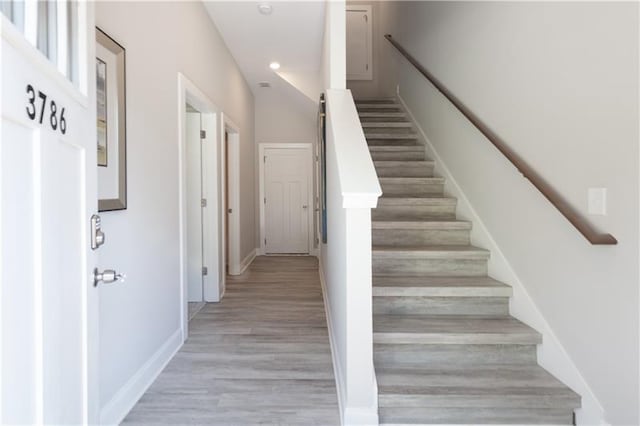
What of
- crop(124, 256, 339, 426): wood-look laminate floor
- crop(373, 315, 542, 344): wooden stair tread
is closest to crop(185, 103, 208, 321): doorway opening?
crop(124, 256, 339, 426): wood-look laminate floor

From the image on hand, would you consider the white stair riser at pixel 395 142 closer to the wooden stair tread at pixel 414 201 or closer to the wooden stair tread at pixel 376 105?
the wooden stair tread at pixel 376 105

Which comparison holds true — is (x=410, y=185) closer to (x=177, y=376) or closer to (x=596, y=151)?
(x=596, y=151)

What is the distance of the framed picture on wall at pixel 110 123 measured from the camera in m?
1.60

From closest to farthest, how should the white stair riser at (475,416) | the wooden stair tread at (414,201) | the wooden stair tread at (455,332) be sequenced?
the white stair riser at (475,416) → the wooden stair tread at (455,332) → the wooden stair tread at (414,201)

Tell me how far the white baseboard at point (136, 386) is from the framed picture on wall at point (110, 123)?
37.1 inches

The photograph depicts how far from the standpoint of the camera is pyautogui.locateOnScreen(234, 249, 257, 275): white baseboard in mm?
4848

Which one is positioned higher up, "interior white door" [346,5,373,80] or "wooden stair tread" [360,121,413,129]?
"interior white door" [346,5,373,80]

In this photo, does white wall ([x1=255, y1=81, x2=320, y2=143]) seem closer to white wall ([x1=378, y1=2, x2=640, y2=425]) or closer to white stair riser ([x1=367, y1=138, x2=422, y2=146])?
white stair riser ([x1=367, y1=138, x2=422, y2=146])

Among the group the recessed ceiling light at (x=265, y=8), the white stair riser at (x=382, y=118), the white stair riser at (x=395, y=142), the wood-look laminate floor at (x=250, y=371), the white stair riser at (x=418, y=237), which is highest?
the recessed ceiling light at (x=265, y=8)

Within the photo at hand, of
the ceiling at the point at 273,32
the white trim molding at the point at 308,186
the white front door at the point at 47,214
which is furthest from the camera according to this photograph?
the white trim molding at the point at 308,186

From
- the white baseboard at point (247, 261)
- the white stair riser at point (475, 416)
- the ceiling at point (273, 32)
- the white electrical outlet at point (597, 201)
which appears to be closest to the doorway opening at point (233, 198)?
the white baseboard at point (247, 261)

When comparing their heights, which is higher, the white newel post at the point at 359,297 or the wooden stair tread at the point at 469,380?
the white newel post at the point at 359,297

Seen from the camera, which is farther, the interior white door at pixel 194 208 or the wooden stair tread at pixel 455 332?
the interior white door at pixel 194 208

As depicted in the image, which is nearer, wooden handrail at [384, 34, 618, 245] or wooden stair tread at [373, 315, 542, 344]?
wooden handrail at [384, 34, 618, 245]
